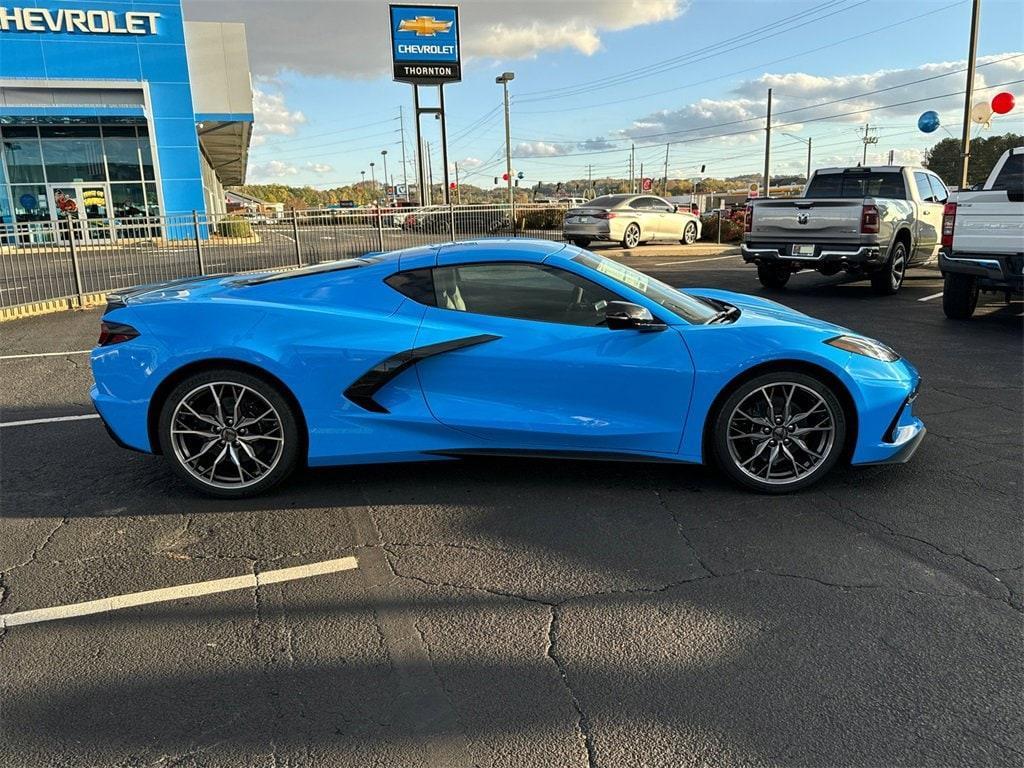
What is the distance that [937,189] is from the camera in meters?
12.7

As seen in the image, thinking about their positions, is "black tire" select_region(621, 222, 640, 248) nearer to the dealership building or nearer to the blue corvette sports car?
the dealership building

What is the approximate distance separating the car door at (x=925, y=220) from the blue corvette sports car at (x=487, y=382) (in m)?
9.01

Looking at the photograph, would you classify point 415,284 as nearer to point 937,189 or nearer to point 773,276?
point 773,276

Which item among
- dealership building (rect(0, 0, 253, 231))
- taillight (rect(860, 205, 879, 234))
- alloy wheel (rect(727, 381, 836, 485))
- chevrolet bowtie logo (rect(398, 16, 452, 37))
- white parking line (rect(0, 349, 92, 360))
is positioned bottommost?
white parking line (rect(0, 349, 92, 360))

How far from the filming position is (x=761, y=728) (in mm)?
2271

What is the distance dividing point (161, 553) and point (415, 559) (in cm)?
120

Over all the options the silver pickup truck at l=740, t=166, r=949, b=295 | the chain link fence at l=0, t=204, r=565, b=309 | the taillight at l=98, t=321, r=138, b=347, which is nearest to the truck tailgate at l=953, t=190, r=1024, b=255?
the silver pickup truck at l=740, t=166, r=949, b=295

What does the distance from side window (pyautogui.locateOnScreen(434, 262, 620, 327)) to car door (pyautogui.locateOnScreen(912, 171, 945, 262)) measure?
9695mm

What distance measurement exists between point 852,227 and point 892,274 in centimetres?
148

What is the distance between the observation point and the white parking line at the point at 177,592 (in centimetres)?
293

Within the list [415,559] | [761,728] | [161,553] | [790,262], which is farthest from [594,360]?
[790,262]

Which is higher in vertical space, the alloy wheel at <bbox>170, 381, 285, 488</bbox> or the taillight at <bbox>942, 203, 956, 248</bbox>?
the taillight at <bbox>942, 203, 956, 248</bbox>

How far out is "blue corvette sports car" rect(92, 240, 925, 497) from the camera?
383 centimetres

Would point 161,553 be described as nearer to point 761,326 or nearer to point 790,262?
point 761,326
